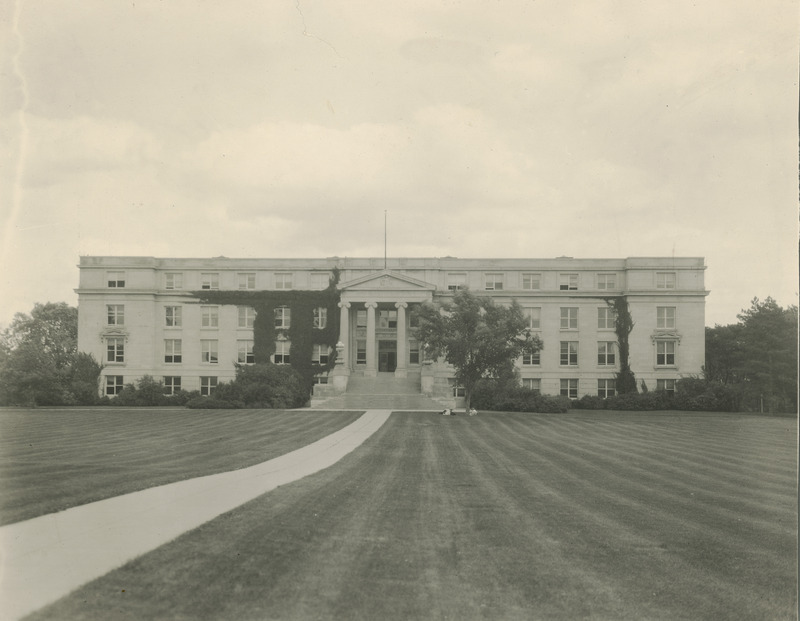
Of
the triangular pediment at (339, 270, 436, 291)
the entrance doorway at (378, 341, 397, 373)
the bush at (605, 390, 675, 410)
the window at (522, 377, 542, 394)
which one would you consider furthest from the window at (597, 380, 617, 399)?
the entrance doorway at (378, 341, 397, 373)

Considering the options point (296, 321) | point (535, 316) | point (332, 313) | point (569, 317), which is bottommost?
point (296, 321)

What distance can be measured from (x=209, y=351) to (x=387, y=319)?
60.0 ft

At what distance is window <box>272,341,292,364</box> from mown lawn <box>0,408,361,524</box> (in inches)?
961

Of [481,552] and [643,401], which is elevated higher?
[481,552]

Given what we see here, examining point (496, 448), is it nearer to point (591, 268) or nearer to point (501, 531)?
point (501, 531)

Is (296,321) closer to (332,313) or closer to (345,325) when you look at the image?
(332,313)

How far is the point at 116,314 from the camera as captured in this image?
6838cm

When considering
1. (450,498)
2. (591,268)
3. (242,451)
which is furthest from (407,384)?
(450,498)

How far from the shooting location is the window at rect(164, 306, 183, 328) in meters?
69.0

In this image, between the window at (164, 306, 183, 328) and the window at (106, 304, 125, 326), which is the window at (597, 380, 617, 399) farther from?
the window at (106, 304, 125, 326)

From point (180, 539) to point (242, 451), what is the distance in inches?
515

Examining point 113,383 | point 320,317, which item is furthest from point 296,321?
point 113,383

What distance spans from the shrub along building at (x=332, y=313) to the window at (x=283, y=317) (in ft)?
0.33

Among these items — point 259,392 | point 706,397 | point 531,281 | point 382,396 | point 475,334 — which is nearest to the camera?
point 475,334
